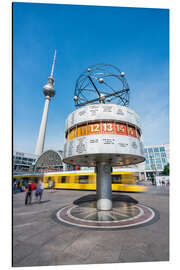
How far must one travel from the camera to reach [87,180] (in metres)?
26.3

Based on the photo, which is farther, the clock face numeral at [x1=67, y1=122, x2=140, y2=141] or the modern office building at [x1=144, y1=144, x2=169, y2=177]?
the modern office building at [x1=144, y1=144, x2=169, y2=177]

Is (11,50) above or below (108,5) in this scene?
below

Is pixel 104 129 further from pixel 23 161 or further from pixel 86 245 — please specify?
pixel 23 161

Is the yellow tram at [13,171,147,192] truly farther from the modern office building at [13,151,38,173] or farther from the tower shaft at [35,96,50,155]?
the tower shaft at [35,96,50,155]

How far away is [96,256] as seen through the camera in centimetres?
442

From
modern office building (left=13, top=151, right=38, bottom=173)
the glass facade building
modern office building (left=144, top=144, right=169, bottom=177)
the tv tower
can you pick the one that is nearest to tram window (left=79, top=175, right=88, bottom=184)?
modern office building (left=13, top=151, right=38, bottom=173)

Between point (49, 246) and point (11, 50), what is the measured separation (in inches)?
313

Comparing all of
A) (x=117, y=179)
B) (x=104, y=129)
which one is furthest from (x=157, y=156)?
(x=104, y=129)

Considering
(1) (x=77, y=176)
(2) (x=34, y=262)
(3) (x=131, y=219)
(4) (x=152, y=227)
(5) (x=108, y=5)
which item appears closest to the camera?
(2) (x=34, y=262)

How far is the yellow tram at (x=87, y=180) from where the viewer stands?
23453 millimetres

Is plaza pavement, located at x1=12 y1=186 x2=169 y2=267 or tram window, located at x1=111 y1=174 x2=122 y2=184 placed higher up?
plaza pavement, located at x1=12 y1=186 x2=169 y2=267

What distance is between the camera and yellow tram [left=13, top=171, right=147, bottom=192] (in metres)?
23.5
